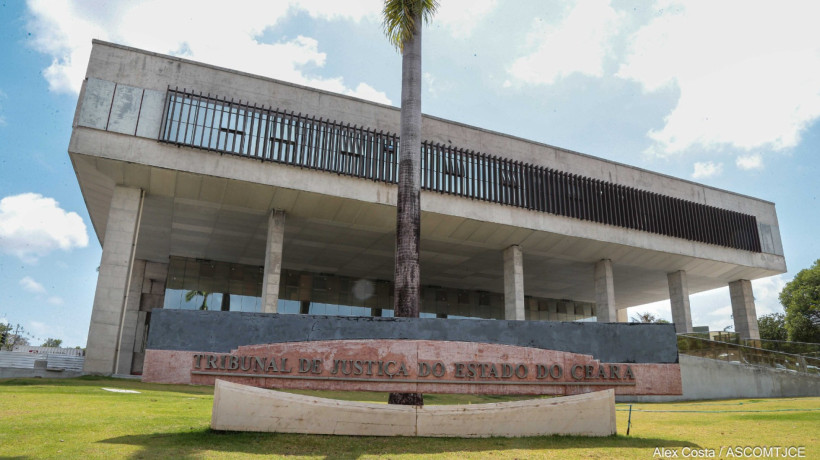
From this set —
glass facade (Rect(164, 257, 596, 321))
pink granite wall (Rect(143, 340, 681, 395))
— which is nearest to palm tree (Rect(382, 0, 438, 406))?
pink granite wall (Rect(143, 340, 681, 395))

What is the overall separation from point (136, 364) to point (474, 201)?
80.4 ft

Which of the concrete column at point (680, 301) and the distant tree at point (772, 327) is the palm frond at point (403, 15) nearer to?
the concrete column at point (680, 301)

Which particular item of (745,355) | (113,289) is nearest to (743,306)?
(745,355)

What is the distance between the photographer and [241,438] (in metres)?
9.01

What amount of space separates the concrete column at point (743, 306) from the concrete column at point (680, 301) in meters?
5.71

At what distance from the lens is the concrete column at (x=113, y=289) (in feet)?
65.7

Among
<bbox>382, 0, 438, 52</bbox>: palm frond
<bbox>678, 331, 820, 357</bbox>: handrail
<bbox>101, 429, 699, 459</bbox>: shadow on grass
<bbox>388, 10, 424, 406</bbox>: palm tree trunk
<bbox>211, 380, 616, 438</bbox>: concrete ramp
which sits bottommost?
<bbox>101, 429, 699, 459</bbox>: shadow on grass

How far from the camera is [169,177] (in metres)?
21.8

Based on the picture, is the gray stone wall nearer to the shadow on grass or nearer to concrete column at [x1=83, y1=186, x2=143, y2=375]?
the shadow on grass

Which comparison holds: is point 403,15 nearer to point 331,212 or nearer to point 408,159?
point 408,159

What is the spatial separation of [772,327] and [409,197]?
225ft

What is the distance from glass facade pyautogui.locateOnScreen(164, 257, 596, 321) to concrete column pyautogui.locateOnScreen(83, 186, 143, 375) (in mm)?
11808

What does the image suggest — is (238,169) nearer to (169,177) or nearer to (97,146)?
(169,177)

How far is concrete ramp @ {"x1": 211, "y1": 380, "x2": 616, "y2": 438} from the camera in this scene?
9555mm
